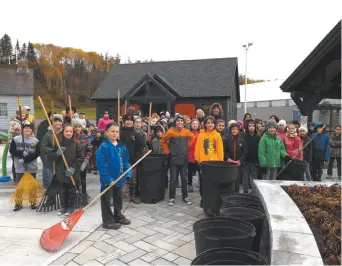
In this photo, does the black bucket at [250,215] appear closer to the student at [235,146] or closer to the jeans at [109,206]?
the jeans at [109,206]

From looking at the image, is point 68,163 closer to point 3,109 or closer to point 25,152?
point 25,152

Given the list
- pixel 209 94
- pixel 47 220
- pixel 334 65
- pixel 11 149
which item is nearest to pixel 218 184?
pixel 47 220

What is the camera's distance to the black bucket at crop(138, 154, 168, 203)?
5.88m

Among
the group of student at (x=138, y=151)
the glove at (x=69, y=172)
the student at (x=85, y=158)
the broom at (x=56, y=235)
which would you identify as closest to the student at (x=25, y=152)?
the group of student at (x=138, y=151)

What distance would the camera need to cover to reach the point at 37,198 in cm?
557

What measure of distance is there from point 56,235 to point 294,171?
5005 mm

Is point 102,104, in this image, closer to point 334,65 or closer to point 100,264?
point 334,65

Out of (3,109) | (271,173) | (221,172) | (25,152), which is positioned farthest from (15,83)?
(221,172)

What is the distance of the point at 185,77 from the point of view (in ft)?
75.8

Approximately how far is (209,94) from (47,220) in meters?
16.4

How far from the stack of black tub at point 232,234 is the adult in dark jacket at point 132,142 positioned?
7.31 feet

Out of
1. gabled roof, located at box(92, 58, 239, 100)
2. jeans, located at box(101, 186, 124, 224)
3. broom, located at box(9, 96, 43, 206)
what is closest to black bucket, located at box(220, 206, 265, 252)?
jeans, located at box(101, 186, 124, 224)

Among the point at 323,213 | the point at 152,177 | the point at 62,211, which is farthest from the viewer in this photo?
the point at 152,177

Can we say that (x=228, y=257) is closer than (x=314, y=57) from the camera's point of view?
Yes
